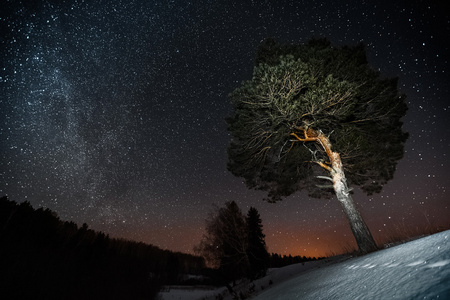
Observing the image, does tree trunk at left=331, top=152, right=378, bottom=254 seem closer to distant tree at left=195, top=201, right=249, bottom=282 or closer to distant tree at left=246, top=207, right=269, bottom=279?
distant tree at left=195, top=201, right=249, bottom=282

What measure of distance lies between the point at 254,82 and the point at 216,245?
770 inches

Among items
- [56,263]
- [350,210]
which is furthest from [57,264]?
[350,210]

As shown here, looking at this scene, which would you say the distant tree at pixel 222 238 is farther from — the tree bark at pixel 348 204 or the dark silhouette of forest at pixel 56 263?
the tree bark at pixel 348 204

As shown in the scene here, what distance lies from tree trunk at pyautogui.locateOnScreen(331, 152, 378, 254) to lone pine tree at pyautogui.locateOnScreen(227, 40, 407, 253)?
3cm

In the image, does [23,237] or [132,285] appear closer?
[23,237]

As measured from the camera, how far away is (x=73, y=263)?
36750 millimetres

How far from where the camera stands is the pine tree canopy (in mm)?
6230

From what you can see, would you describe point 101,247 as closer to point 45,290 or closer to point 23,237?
point 23,237

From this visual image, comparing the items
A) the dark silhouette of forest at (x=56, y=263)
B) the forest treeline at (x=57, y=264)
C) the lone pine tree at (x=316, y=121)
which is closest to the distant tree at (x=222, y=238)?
the forest treeline at (x=57, y=264)

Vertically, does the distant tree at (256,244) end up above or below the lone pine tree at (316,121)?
below

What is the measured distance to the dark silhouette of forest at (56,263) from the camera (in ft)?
77.8

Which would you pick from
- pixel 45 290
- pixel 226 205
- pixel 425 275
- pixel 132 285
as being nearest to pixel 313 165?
pixel 425 275

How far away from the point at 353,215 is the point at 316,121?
11.9 ft

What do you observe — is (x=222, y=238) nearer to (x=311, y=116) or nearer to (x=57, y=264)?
(x=311, y=116)
